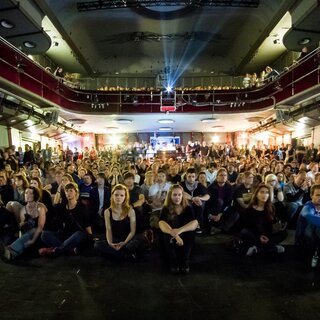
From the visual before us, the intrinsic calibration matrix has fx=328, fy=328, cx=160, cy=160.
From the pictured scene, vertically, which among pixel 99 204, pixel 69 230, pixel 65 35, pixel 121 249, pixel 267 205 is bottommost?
pixel 121 249

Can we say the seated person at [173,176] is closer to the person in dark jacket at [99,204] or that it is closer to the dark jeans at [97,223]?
the person in dark jacket at [99,204]

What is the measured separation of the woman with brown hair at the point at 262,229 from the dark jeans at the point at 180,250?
0.86 m

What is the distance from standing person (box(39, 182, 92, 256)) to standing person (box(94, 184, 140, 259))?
0.38 m

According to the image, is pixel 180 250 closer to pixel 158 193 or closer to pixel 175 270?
pixel 175 270

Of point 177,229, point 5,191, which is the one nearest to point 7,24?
point 5,191

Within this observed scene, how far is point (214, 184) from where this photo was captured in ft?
19.0

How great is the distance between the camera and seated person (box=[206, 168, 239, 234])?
5.26m

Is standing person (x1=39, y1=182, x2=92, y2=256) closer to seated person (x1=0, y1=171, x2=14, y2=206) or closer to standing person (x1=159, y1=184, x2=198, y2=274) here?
standing person (x1=159, y1=184, x2=198, y2=274)

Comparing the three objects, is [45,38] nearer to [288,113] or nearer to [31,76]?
[31,76]

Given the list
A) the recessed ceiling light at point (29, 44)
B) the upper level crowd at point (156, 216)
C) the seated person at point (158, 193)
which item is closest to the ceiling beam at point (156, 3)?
the recessed ceiling light at point (29, 44)

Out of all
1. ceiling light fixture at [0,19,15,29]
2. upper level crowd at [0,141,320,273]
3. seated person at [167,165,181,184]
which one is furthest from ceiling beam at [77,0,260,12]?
upper level crowd at [0,141,320,273]

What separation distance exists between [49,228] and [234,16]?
548 inches

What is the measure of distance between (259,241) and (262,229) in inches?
6.4

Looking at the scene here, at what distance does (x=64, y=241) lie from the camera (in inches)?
175
